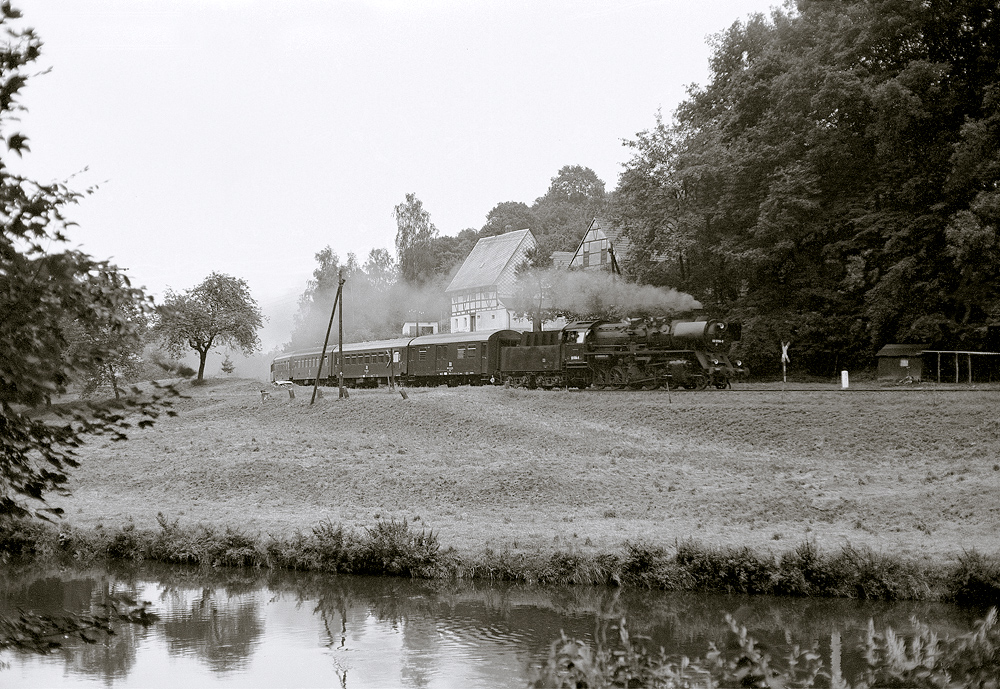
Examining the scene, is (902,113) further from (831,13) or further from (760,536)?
(760,536)

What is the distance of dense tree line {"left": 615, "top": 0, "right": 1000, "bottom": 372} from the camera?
31156mm

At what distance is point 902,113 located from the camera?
3116 cm

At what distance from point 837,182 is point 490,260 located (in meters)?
32.4

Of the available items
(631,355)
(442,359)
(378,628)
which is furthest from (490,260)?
(378,628)

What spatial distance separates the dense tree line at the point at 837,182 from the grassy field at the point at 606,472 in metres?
8.10

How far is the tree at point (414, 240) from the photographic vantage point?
7206 cm

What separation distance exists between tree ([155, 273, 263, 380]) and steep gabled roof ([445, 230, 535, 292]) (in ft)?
58.0

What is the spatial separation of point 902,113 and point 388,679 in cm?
A: 2876

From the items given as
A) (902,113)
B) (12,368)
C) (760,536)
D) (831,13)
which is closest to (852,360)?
(902,113)

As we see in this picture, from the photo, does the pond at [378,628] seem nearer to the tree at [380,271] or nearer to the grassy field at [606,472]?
the grassy field at [606,472]

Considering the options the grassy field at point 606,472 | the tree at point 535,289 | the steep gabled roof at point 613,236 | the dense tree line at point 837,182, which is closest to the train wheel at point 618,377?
the grassy field at point 606,472

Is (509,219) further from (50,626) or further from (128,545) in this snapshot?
(50,626)

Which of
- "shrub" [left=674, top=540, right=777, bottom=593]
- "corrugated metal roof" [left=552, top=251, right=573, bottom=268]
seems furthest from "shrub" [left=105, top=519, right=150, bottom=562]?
"corrugated metal roof" [left=552, top=251, right=573, bottom=268]

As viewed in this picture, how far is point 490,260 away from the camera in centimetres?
6506
